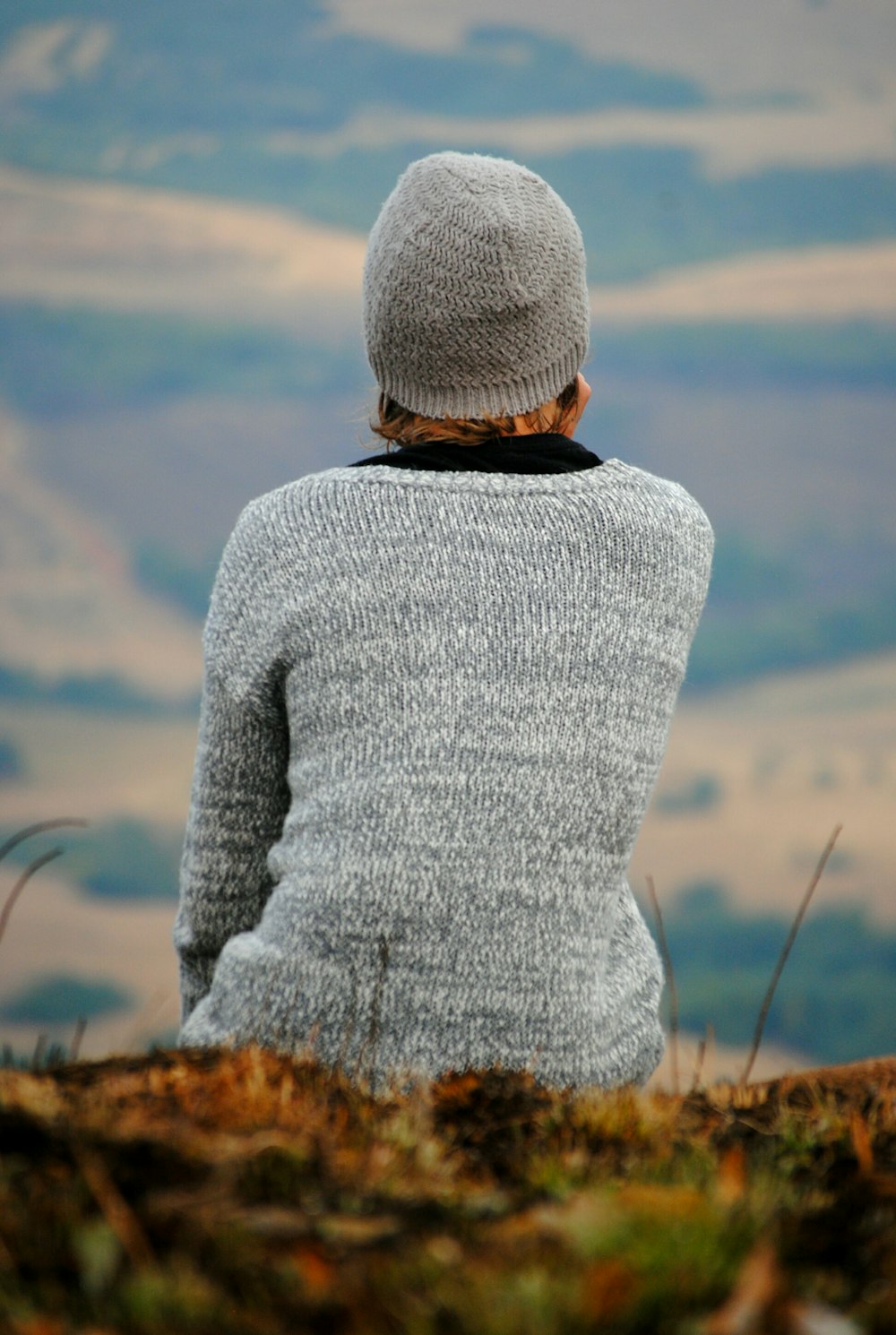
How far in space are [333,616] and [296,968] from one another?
561 mm

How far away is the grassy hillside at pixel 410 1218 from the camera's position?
3.60ft

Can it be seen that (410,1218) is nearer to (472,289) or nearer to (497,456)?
(497,456)

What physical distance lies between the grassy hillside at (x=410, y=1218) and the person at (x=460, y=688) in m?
0.26

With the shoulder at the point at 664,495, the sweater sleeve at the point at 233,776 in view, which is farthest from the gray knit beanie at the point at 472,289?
the sweater sleeve at the point at 233,776

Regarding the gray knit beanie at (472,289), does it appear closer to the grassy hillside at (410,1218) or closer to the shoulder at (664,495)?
the shoulder at (664,495)

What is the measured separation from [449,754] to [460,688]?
103 millimetres

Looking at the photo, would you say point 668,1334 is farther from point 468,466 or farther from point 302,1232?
point 468,466

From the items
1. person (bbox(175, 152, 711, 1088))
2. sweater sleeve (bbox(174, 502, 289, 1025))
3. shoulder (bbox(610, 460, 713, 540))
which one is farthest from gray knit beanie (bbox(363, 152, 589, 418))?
sweater sleeve (bbox(174, 502, 289, 1025))

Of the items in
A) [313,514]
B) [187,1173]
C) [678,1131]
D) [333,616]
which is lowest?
[678,1131]

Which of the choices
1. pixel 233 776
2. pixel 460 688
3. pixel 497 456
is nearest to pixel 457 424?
pixel 497 456

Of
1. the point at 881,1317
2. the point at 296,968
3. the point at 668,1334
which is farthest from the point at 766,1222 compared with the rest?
the point at 296,968

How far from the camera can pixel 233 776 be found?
2400 millimetres

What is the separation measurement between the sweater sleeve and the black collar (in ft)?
0.98

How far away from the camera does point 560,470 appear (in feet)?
7.45
